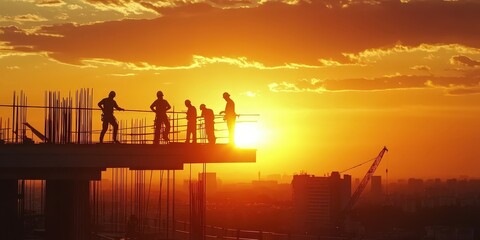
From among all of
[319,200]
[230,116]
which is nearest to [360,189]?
[319,200]

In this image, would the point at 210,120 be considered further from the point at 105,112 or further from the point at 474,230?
the point at 474,230

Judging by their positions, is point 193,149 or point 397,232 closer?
point 193,149

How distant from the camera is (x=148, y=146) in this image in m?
19.3

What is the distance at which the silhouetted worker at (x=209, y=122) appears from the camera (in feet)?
69.2

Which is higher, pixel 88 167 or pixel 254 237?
pixel 88 167

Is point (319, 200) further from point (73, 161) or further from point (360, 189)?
point (73, 161)

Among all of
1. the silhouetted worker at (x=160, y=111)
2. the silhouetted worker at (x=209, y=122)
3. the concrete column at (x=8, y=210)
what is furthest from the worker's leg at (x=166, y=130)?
the concrete column at (x=8, y=210)

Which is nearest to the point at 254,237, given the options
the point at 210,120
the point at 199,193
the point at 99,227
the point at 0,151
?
the point at 199,193

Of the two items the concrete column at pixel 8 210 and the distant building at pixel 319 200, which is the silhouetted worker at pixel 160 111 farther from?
the distant building at pixel 319 200

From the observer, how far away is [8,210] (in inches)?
814

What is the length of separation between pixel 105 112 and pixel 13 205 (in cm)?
370

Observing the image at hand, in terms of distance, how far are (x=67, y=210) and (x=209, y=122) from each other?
4111 millimetres

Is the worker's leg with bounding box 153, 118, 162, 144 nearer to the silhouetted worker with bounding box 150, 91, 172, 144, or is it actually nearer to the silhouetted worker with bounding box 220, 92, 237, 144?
the silhouetted worker with bounding box 150, 91, 172, 144

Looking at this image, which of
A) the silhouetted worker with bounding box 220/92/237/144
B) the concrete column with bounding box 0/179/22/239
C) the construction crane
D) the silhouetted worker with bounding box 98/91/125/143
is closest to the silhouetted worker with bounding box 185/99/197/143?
the silhouetted worker with bounding box 220/92/237/144
